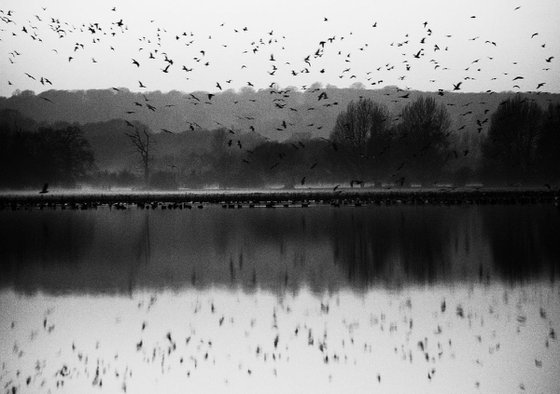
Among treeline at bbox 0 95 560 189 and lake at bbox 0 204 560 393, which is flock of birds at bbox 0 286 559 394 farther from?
treeline at bbox 0 95 560 189

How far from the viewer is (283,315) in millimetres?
19047

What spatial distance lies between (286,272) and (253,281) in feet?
7.73

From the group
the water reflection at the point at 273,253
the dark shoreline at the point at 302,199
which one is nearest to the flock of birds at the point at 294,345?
the water reflection at the point at 273,253

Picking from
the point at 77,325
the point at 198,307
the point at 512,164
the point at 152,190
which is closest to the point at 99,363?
the point at 77,325

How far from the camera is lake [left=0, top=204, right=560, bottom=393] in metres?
13.7

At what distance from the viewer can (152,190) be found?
118 m

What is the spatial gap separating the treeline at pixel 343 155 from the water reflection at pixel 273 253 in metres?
38.3

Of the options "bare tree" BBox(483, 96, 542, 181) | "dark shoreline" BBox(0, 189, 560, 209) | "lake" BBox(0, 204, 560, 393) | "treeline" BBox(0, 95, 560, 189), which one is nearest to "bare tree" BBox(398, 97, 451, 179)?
"treeline" BBox(0, 95, 560, 189)

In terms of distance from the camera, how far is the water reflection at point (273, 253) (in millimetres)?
25500

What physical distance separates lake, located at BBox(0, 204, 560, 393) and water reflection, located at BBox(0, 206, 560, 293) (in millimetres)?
142

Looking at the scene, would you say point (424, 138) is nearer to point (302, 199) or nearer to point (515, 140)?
point (515, 140)

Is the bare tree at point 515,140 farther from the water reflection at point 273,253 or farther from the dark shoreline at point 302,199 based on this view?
the water reflection at point 273,253

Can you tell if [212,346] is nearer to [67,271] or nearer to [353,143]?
[67,271]

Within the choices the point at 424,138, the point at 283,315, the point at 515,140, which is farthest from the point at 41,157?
the point at 283,315
